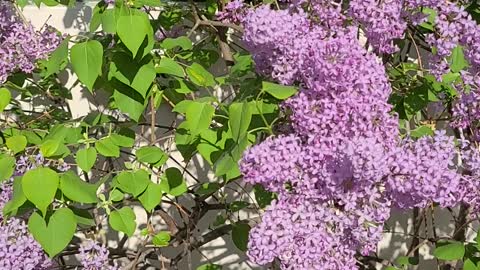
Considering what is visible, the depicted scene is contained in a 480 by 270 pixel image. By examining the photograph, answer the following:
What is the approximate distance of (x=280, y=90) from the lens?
1690mm

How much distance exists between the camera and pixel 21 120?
2.59 m

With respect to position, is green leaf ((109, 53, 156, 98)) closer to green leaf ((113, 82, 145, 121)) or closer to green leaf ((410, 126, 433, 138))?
green leaf ((113, 82, 145, 121))

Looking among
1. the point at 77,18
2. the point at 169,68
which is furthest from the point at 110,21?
the point at 77,18

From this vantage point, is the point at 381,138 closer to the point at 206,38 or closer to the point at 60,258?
the point at 206,38


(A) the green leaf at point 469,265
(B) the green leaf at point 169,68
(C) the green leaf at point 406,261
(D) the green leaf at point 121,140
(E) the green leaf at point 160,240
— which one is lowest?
(C) the green leaf at point 406,261

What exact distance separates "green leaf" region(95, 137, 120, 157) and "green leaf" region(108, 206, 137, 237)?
0.49 feet

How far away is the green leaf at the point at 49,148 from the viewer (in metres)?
1.81

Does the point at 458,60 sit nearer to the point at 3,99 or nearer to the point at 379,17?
the point at 379,17

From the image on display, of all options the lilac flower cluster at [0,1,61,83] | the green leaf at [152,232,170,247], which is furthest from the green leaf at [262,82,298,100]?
the lilac flower cluster at [0,1,61,83]

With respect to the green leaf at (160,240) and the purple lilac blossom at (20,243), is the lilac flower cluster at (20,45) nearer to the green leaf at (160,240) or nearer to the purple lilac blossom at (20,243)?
the purple lilac blossom at (20,243)

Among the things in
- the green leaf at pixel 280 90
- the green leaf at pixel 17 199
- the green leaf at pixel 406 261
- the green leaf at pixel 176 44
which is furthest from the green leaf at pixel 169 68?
the green leaf at pixel 406 261

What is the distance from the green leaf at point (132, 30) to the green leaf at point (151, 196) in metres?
0.38

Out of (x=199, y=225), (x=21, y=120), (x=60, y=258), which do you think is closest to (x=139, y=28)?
(x=21, y=120)

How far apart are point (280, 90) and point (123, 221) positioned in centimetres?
55
